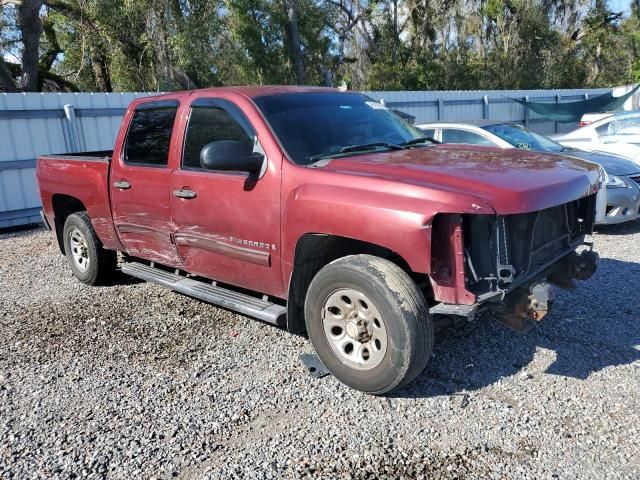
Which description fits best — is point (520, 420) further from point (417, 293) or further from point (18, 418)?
point (18, 418)

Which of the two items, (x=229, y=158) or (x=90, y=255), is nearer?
(x=229, y=158)

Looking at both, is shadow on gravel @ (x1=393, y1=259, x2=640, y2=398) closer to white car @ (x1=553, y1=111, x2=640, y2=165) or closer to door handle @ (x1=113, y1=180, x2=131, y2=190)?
door handle @ (x1=113, y1=180, x2=131, y2=190)

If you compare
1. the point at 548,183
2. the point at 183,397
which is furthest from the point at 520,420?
the point at 183,397

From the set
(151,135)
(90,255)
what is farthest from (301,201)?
(90,255)

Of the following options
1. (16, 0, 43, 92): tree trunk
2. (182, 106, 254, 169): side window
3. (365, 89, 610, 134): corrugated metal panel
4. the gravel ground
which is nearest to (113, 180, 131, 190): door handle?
(182, 106, 254, 169): side window

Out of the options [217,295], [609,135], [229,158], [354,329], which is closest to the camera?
[354,329]

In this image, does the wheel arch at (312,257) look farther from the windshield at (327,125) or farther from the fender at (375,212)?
the windshield at (327,125)

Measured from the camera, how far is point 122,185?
5.28m

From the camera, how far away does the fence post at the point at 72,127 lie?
10734 millimetres

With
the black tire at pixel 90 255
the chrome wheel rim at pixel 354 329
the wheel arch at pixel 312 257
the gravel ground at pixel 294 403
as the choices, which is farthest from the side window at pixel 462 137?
the chrome wheel rim at pixel 354 329

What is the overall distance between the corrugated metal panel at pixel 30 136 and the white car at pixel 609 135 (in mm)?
8604

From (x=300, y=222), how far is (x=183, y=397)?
1380 millimetres

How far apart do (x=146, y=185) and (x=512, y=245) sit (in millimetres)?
3052

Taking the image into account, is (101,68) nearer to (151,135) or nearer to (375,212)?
(151,135)
